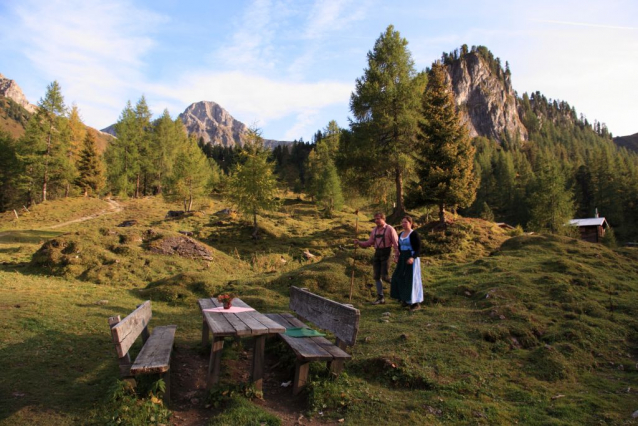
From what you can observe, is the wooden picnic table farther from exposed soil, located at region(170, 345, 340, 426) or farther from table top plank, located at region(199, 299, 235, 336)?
exposed soil, located at region(170, 345, 340, 426)

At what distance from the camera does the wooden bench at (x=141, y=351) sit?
13.7ft

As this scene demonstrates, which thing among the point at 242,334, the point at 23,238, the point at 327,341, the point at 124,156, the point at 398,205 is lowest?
the point at 327,341

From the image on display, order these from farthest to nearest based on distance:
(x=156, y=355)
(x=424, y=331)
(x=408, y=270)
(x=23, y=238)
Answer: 1. (x=23, y=238)
2. (x=408, y=270)
3. (x=424, y=331)
4. (x=156, y=355)

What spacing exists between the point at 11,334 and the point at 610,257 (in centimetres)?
1866

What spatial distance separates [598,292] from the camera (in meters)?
10.2

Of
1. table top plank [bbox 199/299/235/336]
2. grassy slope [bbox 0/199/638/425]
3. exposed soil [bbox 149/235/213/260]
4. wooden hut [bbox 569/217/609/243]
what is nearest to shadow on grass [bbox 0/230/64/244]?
grassy slope [bbox 0/199/638/425]

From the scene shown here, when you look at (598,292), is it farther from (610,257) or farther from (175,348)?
(175,348)

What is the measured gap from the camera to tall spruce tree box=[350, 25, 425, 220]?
80.6ft

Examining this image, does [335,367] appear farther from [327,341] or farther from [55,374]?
[55,374]

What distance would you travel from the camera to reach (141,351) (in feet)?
16.0

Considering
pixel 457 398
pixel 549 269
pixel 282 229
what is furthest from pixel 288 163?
pixel 457 398

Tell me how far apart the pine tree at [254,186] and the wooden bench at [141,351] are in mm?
20694

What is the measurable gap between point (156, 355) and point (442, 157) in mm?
20020

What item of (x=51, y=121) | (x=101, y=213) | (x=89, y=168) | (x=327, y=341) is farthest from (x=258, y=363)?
(x=89, y=168)
